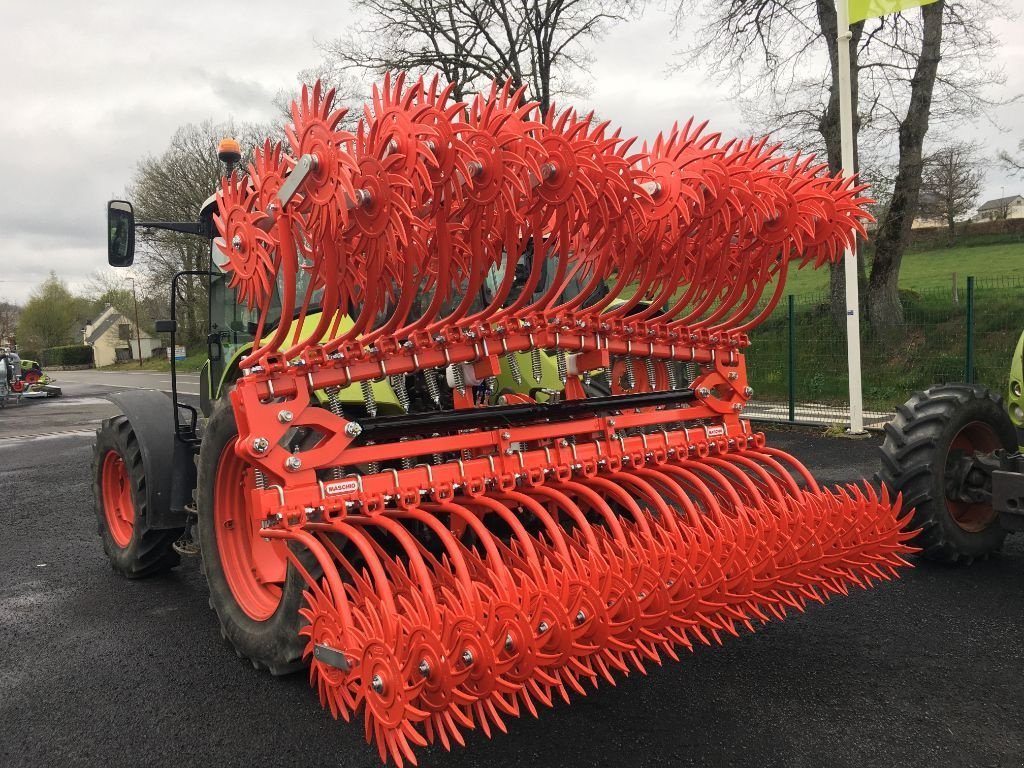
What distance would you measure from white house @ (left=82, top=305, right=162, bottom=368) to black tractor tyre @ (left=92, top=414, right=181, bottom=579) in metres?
61.1

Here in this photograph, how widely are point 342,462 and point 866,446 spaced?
23.8 ft

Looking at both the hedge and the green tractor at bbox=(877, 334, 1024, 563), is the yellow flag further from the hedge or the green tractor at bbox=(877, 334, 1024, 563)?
the hedge

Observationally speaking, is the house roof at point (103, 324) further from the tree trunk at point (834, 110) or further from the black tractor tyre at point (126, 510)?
the black tractor tyre at point (126, 510)

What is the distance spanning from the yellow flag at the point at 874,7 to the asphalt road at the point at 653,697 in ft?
19.0

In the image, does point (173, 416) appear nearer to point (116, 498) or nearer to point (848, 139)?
point (116, 498)

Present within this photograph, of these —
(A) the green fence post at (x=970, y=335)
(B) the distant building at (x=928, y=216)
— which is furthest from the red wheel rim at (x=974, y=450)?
(B) the distant building at (x=928, y=216)

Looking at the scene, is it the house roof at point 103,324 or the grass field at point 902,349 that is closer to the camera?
the grass field at point 902,349

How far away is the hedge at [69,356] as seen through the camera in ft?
218

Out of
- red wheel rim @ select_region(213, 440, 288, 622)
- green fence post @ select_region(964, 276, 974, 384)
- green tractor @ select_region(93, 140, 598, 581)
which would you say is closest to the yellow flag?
green fence post @ select_region(964, 276, 974, 384)

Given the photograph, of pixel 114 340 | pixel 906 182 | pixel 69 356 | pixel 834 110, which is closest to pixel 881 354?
pixel 906 182

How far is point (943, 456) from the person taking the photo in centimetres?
414

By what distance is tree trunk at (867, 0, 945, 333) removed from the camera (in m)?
12.9

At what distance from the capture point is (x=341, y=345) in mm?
2721

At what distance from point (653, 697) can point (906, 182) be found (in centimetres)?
1343
